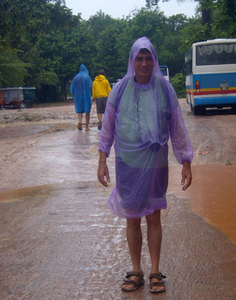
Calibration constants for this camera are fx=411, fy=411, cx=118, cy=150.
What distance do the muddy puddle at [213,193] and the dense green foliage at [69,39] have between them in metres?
8.45

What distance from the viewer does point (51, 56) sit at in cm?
4716

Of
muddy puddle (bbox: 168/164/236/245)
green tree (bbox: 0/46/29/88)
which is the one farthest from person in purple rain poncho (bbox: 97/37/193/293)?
green tree (bbox: 0/46/29/88)

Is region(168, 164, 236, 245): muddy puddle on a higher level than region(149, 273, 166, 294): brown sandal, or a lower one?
lower

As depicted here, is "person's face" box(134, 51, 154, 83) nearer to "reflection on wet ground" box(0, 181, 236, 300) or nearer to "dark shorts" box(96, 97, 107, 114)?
"reflection on wet ground" box(0, 181, 236, 300)

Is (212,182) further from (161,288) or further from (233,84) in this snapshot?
(233,84)

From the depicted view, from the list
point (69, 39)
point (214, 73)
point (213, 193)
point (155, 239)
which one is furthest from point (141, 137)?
point (69, 39)

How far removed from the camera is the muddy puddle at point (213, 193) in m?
4.22

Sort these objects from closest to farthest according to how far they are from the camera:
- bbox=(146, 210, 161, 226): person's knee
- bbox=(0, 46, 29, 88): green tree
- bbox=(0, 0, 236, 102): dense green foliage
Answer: bbox=(146, 210, 161, 226): person's knee → bbox=(0, 0, 236, 102): dense green foliage → bbox=(0, 46, 29, 88): green tree

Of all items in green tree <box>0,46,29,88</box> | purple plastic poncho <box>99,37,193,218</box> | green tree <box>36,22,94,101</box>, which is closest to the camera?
purple plastic poncho <box>99,37,193,218</box>

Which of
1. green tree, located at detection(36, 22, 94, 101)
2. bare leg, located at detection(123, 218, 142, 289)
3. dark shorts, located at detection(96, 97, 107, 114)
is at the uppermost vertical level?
green tree, located at detection(36, 22, 94, 101)

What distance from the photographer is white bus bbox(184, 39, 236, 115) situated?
50.7ft

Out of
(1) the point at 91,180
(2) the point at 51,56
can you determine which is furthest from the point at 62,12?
(2) the point at 51,56

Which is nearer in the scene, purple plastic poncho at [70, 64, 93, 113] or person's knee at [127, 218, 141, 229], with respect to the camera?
person's knee at [127, 218, 141, 229]

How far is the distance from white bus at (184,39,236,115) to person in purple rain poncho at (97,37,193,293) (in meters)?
13.1
